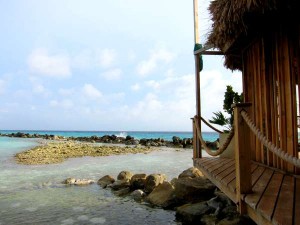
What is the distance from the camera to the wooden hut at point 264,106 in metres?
3.89

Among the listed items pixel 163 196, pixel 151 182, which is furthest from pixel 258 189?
pixel 151 182

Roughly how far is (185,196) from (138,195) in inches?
72.7

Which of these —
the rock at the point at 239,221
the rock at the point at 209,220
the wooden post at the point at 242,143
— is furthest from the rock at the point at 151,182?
the wooden post at the point at 242,143

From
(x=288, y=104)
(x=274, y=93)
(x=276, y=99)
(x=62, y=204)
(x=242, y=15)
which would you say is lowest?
(x=62, y=204)

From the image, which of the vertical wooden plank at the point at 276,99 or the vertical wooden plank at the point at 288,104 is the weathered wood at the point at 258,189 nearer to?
the vertical wooden plank at the point at 288,104

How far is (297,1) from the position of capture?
4.98 meters

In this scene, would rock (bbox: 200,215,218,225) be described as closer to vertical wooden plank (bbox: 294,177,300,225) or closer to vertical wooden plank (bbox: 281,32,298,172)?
vertical wooden plank (bbox: 281,32,298,172)

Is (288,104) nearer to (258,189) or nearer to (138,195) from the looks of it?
(258,189)

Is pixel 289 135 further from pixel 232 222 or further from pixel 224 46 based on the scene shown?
pixel 224 46

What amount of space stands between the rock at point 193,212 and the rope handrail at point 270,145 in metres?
4.09

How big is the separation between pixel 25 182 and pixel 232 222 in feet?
31.1

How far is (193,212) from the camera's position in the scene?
734 centimetres

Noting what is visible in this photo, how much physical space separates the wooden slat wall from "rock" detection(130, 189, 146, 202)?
13.0 feet

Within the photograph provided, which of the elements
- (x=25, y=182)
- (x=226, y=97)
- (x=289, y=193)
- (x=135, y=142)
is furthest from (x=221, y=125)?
(x=135, y=142)
